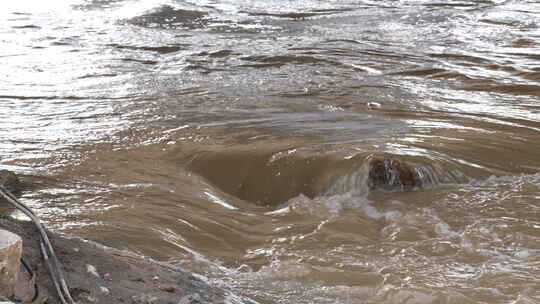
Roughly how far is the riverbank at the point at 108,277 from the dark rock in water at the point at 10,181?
1.90 metres

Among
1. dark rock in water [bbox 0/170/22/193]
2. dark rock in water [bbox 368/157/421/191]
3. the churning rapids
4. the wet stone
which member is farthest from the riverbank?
dark rock in water [bbox 368/157/421/191]

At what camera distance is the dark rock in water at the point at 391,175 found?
591 cm

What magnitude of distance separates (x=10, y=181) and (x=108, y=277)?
2.47m

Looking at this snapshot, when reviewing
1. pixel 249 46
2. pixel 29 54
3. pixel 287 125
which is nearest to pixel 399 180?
pixel 287 125

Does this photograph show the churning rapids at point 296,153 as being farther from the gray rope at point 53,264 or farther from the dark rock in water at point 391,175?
the gray rope at point 53,264

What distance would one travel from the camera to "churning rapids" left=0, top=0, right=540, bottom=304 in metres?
4.51

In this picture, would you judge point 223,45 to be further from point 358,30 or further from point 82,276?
point 82,276

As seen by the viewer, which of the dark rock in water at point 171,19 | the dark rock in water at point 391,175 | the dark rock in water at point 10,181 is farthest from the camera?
the dark rock in water at point 171,19

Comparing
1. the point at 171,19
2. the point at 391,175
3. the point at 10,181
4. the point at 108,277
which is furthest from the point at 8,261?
the point at 171,19

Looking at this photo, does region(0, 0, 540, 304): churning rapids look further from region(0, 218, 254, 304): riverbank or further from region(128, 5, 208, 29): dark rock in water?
region(128, 5, 208, 29): dark rock in water

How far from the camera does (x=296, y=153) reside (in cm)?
634

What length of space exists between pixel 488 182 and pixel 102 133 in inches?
136

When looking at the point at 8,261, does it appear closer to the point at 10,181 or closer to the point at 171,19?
the point at 10,181

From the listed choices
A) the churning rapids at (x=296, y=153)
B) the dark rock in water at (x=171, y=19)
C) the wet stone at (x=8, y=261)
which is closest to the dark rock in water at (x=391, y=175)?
the churning rapids at (x=296, y=153)
